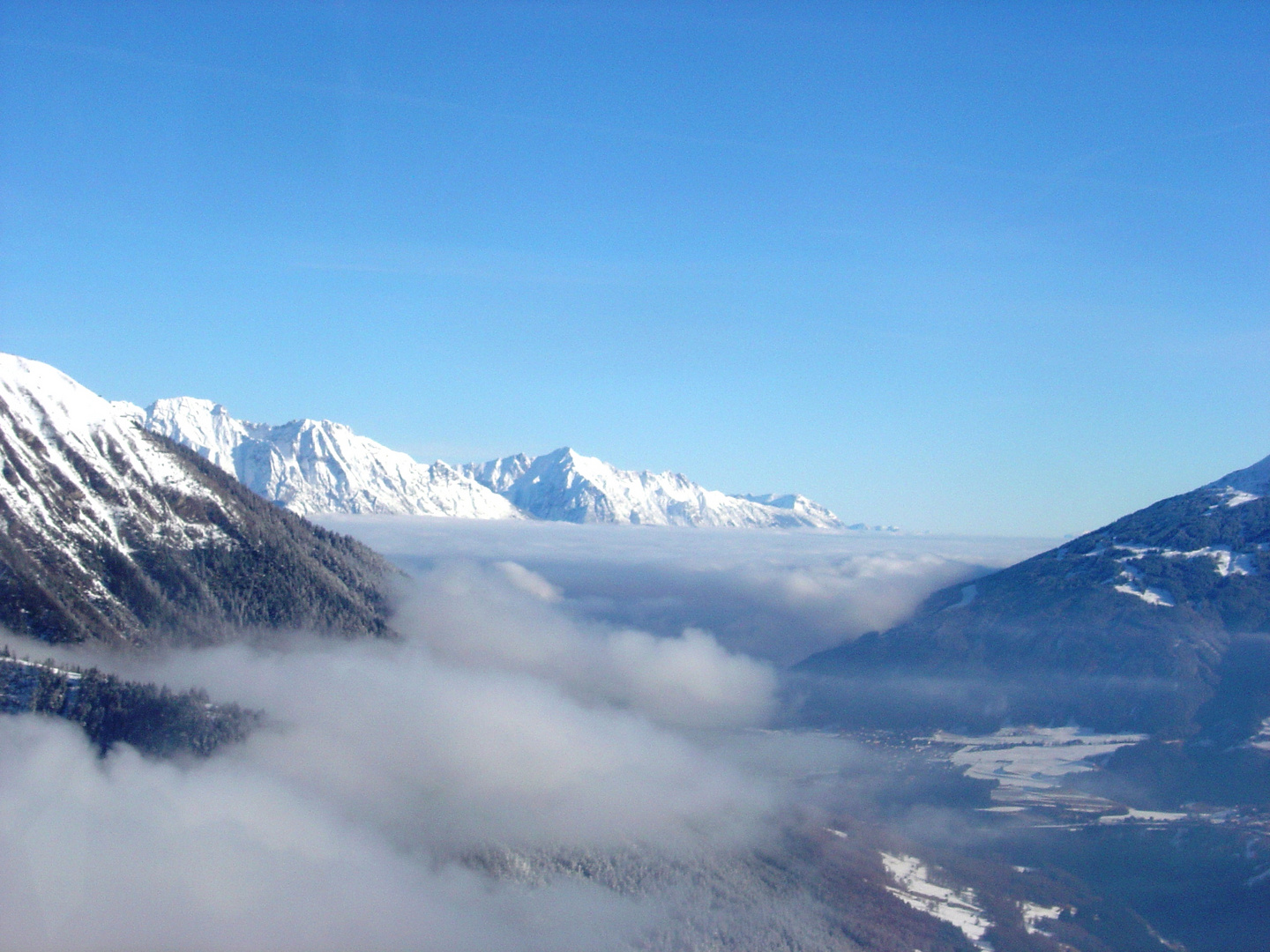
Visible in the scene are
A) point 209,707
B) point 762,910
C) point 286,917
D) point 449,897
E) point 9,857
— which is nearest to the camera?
point 9,857

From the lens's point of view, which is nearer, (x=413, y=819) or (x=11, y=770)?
(x=11, y=770)

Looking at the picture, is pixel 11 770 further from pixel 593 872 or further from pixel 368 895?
pixel 593 872

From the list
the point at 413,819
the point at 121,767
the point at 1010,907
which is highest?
the point at 121,767

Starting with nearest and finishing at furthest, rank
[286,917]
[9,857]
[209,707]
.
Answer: [9,857] < [286,917] < [209,707]

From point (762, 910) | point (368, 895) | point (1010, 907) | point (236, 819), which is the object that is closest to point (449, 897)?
point (368, 895)

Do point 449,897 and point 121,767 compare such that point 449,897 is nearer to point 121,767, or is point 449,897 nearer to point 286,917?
point 286,917

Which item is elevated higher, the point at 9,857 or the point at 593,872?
the point at 9,857
